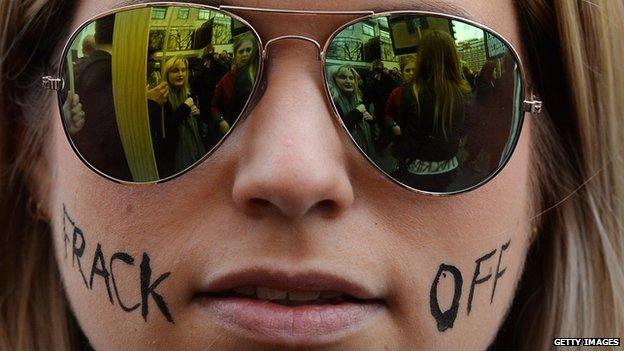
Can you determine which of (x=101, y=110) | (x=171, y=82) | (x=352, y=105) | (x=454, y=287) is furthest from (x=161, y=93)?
(x=454, y=287)

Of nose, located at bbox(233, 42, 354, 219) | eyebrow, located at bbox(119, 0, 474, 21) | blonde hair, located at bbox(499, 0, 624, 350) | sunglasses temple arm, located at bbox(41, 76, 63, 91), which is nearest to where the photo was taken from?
nose, located at bbox(233, 42, 354, 219)

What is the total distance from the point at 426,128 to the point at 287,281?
0.44 m

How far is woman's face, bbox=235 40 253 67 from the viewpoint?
5.25 ft

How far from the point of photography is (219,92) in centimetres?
160

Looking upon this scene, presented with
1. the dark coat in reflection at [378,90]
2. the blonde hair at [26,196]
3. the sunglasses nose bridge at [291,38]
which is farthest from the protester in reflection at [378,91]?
the blonde hair at [26,196]

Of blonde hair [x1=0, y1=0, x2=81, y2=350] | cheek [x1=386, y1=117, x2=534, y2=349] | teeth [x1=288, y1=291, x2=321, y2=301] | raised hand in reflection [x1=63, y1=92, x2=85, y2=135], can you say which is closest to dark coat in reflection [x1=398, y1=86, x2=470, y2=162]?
cheek [x1=386, y1=117, x2=534, y2=349]

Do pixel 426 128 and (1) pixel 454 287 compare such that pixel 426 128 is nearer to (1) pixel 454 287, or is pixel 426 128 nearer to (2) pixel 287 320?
(1) pixel 454 287

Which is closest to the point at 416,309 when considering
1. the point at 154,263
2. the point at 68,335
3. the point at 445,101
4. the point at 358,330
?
the point at 358,330

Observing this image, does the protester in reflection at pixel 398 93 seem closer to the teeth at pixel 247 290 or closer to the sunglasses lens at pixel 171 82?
the sunglasses lens at pixel 171 82

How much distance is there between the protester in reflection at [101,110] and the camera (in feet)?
5.39

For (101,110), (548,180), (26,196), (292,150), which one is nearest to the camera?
(292,150)

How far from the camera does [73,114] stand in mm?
1709

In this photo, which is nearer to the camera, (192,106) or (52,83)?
(192,106)

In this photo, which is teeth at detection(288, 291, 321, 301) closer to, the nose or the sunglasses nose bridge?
the nose
